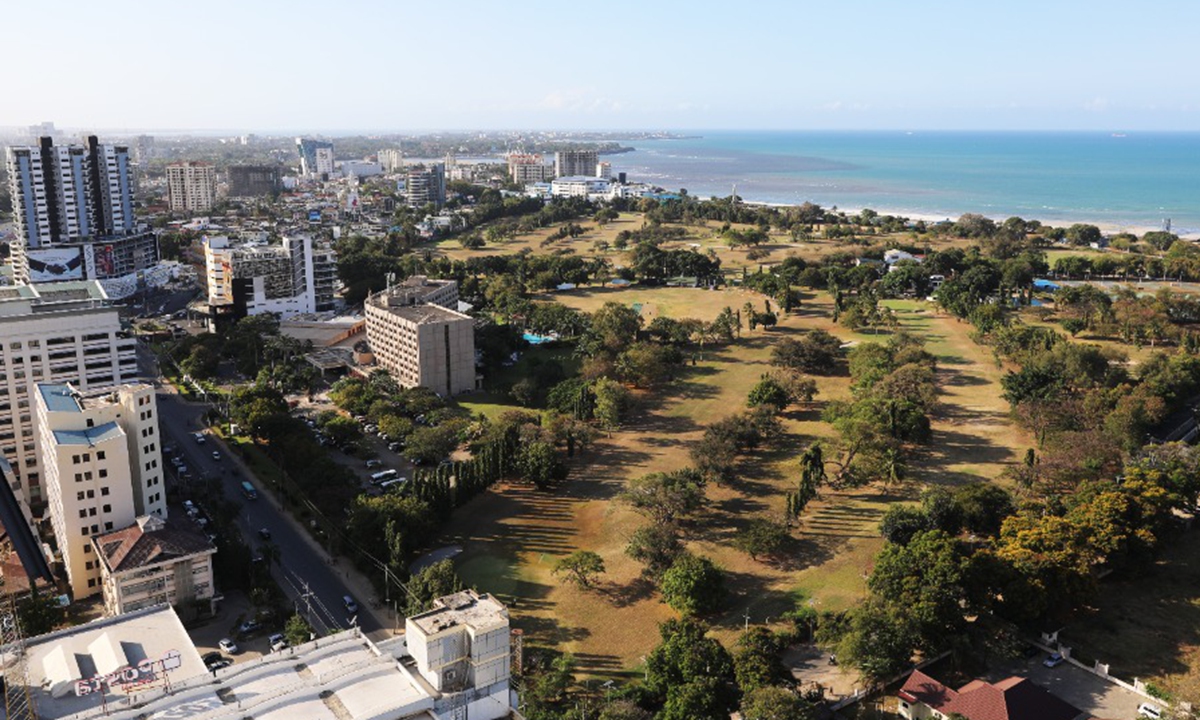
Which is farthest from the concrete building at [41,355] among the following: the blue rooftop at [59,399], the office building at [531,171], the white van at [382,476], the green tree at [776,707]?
the office building at [531,171]

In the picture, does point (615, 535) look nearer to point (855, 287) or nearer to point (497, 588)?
point (497, 588)

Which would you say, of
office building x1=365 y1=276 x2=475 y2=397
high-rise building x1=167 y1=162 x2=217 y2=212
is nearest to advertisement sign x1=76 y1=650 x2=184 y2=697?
office building x1=365 y1=276 x2=475 y2=397

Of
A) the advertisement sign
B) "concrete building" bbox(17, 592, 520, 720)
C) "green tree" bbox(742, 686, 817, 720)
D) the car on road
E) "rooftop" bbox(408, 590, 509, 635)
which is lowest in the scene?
Answer: the car on road

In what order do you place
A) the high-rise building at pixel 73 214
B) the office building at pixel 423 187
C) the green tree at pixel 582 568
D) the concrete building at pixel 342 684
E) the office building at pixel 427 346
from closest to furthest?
1. the concrete building at pixel 342 684
2. the green tree at pixel 582 568
3. the office building at pixel 427 346
4. the high-rise building at pixel 73 214
5. the office building at pixel 423 187

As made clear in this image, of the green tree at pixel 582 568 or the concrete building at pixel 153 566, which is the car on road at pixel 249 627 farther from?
the green tree at pixel 582 568

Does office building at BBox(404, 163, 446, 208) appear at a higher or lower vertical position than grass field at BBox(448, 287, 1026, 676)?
higher

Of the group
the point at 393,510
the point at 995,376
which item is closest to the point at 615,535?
the point at 393,510

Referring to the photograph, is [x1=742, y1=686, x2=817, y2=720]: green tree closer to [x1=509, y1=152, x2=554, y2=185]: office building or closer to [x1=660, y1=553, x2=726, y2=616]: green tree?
[x1=660, y1=553, x2=726, y2=616]: green tree
